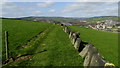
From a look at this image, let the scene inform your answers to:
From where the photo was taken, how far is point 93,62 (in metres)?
14.9

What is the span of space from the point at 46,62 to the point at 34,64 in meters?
1.51

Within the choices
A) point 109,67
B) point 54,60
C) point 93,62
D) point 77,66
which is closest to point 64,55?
point 54,60

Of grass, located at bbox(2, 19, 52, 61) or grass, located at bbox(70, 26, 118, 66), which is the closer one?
grass, located at bbox(70, 26, 118, 66)

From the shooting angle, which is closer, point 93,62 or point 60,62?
point 93,62

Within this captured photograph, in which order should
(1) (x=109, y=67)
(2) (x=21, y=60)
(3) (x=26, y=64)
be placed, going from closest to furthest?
(1) (x=109, y=67)
(3) (x=26, y=64)
(2) (x=21, y=60)

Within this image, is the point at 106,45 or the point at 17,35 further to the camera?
the point at 17,35

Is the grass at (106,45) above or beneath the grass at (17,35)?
beneath

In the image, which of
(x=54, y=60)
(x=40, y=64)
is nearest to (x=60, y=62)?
(x=54, y=60)

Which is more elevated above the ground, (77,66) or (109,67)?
(109,67)

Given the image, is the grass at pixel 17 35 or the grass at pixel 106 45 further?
the grass at pixel 17 35

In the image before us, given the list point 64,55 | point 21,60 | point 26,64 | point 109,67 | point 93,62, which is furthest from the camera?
point 64,55

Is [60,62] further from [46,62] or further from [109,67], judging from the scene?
[109,67]

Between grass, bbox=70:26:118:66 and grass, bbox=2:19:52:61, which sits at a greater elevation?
grass, bbox=2:19:52:61

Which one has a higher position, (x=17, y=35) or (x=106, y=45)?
(x=17, y=35)
